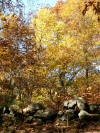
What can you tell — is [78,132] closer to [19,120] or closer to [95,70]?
[19,120]

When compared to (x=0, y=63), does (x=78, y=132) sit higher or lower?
lower

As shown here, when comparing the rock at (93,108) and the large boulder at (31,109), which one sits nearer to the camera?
the rock at (93,108)

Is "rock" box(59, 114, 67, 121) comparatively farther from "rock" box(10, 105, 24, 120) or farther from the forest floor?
"rock" box(10, 105, 24, 120)

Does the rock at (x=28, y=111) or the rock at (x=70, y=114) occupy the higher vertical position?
the rock at (x=28, y=111)

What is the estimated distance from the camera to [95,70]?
10781 millimetres

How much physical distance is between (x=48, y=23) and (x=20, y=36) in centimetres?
405

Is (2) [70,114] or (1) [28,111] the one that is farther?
(1) [28,111]

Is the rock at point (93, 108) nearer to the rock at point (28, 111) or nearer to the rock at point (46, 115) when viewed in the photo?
the rock at point (46, 115)

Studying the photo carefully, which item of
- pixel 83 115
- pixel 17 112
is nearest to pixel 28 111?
pixel 17 112

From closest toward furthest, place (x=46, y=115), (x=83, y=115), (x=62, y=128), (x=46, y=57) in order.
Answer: (x=62, y=128) < (x=83, y=115) < (x=46, y=115) < (x=46, y=57)

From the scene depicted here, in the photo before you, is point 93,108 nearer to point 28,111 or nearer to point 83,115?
point 83,115

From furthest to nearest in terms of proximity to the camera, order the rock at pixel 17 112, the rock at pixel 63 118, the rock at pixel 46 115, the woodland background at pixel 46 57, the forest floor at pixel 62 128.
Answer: the woodland background at pixel 46 57, the rock at pixel 17 112, the rock at pixel 46 115, the rock at pixel 63 118, the forest floor at pixel 62 128

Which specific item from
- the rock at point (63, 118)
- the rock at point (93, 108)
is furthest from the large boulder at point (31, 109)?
the rock at point (93, 108)

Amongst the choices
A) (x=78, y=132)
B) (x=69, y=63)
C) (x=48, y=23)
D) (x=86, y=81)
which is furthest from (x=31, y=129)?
(x=48, y=23)
